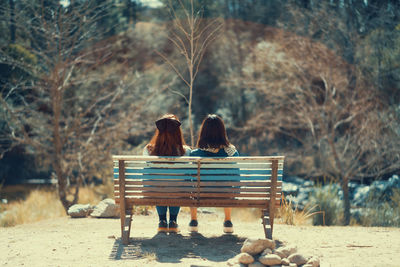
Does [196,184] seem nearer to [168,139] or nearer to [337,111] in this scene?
[168,139]

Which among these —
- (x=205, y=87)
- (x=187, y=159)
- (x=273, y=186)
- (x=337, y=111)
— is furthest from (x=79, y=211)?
(x=205, y=87)

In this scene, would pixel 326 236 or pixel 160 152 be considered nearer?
pixel 160 152

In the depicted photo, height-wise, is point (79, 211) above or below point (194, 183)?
below

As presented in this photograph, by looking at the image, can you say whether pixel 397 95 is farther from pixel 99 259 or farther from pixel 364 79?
pixel 99 259

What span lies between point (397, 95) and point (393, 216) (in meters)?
4.61

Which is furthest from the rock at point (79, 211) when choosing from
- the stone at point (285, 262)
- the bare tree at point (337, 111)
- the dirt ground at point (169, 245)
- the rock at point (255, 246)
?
the bare tree at point (337, 111)

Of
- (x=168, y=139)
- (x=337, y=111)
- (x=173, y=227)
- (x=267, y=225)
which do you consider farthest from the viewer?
(x=337, y=111)

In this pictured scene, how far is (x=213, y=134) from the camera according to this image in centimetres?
433

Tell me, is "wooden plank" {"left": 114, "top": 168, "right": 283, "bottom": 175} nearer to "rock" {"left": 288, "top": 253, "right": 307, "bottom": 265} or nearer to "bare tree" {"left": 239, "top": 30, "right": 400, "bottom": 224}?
"rock" {"left": 288, "top": 253, "right": 307, "bottom": 265}

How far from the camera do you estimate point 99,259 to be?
3713 millimetres

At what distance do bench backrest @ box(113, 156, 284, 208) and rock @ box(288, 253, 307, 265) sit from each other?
762 millimetres

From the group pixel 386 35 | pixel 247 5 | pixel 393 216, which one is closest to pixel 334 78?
pixel 386 35

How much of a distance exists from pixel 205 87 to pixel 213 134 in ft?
43.0

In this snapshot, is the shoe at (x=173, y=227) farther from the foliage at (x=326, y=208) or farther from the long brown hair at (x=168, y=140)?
the foliage at (x=326, y=208)
